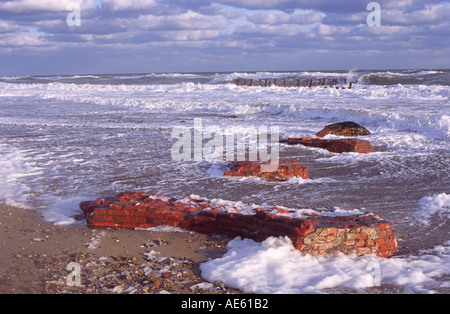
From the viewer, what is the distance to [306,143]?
37.6ft

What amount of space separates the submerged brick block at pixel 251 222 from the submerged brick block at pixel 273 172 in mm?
2148

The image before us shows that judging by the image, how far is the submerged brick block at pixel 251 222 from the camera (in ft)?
14.9

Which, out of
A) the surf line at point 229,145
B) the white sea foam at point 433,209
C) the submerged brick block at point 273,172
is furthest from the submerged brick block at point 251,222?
the surf line at point 229,145

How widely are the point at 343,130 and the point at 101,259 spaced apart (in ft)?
33.2

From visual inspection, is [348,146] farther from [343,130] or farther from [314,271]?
[314,271]

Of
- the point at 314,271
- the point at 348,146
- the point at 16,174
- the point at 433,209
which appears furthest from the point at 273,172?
the point at 16,174

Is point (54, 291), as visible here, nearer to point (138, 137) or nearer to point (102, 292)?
point (102, 292)

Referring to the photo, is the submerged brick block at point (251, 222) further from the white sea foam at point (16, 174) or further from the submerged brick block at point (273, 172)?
the submerged brick block at point (273, 172)

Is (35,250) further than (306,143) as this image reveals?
No

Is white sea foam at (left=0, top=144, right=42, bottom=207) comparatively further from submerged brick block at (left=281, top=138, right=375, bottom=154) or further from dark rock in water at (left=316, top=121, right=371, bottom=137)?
dark rock in water at (left=316, top=121, right=371, bottom=137)

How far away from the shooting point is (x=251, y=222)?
5.03 m

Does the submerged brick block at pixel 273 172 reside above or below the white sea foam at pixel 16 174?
above
